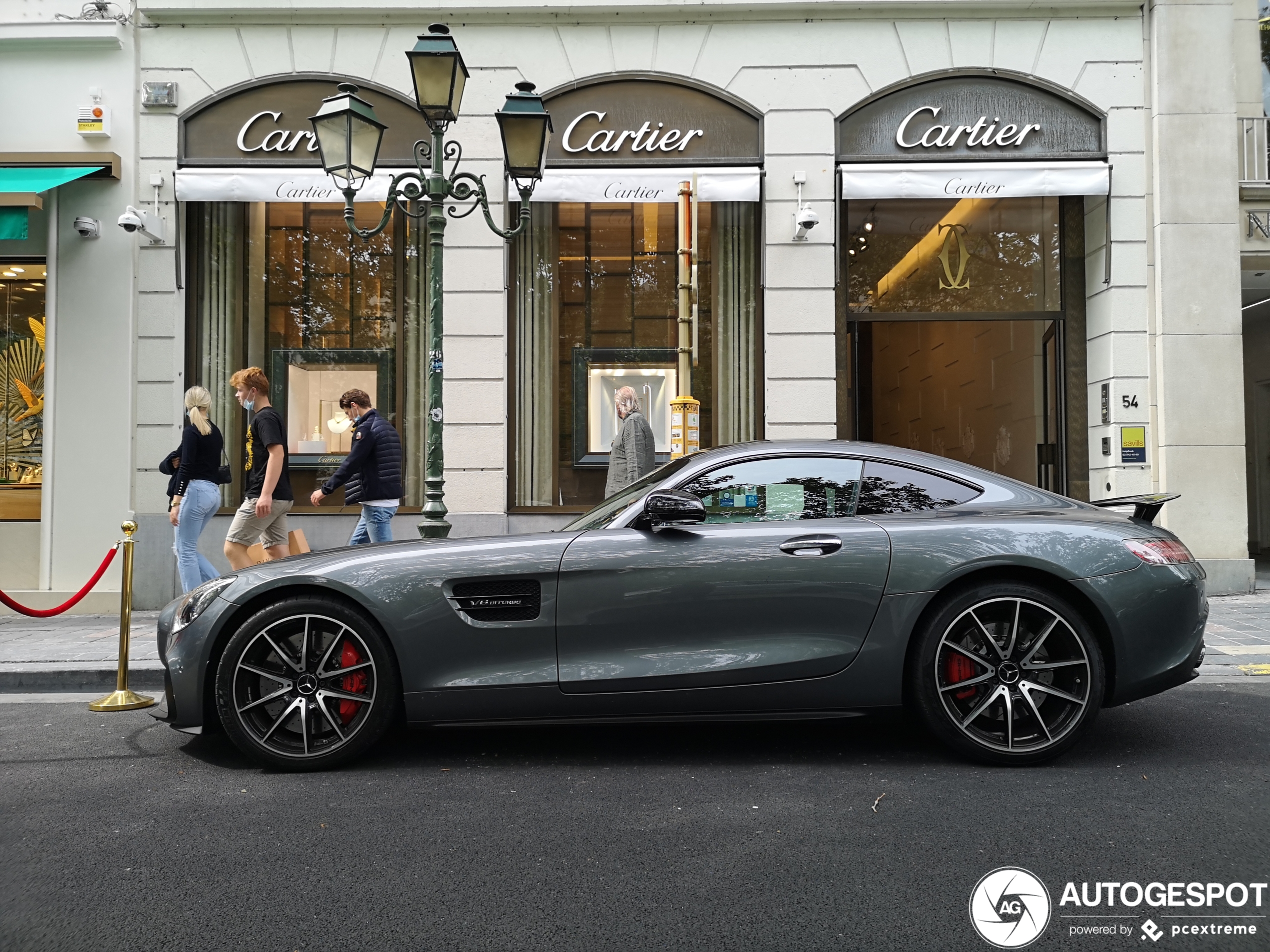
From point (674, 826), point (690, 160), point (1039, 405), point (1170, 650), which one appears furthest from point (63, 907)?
point (1039, 405)

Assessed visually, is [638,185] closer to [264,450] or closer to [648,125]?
[648,125]

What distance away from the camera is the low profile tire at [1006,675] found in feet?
12.4

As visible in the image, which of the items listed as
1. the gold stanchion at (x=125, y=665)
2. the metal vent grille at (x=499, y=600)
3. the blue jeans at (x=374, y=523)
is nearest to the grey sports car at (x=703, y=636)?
the metal vent grille at (x=499, y=600)

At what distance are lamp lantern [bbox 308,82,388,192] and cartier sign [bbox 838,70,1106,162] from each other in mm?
4947

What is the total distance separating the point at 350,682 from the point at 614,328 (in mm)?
6567

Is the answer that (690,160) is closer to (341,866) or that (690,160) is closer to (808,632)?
(808,632)

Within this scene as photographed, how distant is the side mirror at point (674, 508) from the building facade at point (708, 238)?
561 centimetres

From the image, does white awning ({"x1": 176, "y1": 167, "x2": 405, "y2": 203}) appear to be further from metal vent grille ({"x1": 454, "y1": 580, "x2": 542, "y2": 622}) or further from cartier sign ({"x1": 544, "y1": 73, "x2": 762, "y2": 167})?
metal vent grille ({"x1": 454, "y1": 580, "x2": 542, "y2": 622})

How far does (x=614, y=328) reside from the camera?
9.91 m

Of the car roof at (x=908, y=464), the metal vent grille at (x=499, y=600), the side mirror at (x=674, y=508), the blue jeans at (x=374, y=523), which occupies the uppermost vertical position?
the car roof at (x=908, y=464)

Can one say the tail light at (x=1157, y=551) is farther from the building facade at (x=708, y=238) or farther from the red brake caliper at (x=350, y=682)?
the building facade at (x=708, y=238)

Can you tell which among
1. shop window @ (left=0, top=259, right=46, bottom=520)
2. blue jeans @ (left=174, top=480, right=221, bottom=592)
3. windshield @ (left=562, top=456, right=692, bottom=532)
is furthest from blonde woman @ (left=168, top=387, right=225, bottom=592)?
windshield @ (left=562, top=456, right=692, bottom=532)

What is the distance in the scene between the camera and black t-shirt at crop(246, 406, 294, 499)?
24.5ft

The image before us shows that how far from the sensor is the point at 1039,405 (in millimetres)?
10305
